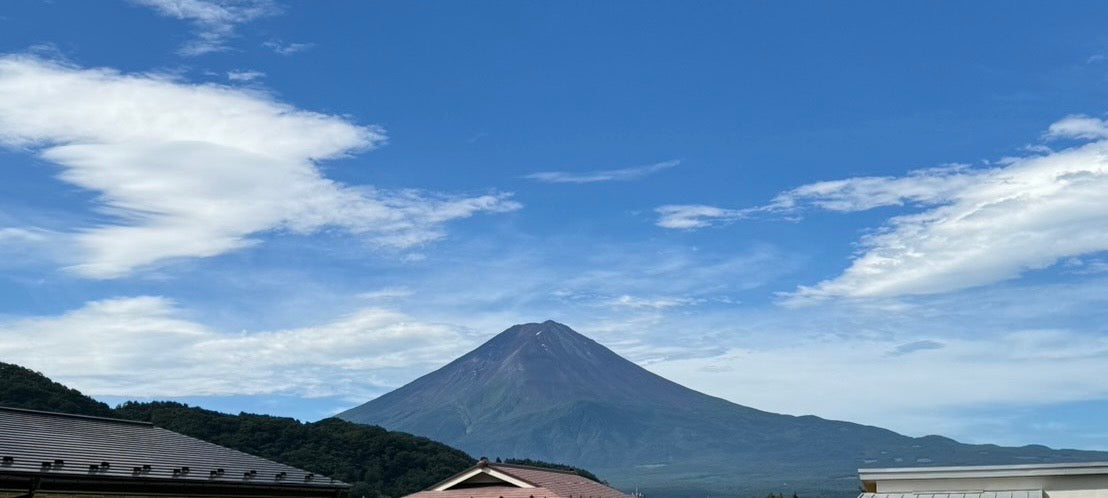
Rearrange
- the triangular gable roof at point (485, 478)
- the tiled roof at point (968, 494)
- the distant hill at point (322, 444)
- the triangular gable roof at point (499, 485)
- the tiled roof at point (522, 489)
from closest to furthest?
the tiled roof at point (968, 494) < the tiled roof at point (522, 489) < the triangular gable roof at point (499, 485) < the triangular gable roof at point (485, 478) < the distant hill at point (322, 444)

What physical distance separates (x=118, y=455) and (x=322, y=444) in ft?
178

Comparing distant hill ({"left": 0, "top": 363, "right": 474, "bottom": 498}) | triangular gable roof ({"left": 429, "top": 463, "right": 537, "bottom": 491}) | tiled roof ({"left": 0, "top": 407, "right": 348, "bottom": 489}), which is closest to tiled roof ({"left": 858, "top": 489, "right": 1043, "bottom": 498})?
tiled roof ({"left": 0, "top": 407, "right": 348, "bottom": 489})

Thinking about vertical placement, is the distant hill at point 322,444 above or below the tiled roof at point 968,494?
above

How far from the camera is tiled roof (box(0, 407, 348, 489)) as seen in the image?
24734 millimetres

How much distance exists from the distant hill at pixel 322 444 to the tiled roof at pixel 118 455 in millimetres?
40907

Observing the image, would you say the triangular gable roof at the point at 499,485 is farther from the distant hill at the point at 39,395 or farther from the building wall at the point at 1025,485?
the distant hill at the point at 39,395

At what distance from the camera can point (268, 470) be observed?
103 feet

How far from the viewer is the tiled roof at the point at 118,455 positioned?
974 inches

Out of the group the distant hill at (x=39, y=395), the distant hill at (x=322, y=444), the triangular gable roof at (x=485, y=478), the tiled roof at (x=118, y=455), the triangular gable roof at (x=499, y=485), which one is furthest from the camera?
the distant hill at (x=322, y=444)

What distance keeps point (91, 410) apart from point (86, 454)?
44.3 m

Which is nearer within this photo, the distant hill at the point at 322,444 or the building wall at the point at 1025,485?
the building wall at the point at 1025,485

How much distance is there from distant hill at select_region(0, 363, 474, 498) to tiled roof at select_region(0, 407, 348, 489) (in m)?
40.9

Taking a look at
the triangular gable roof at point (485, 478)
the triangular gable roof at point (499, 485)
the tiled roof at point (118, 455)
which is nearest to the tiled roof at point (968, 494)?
the tiled roof at point (118, 455)

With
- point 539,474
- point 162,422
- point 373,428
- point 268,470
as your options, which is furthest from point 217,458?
point 373,428
